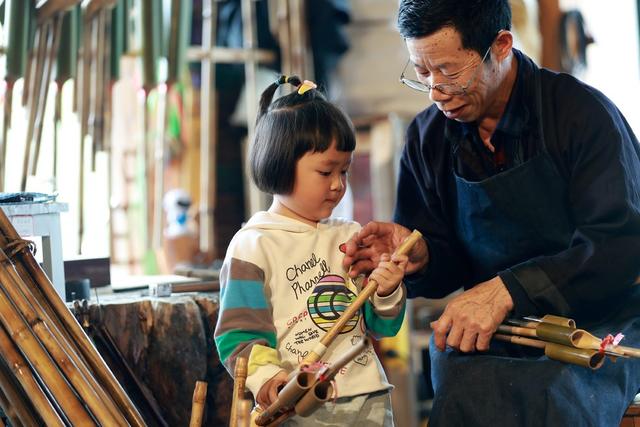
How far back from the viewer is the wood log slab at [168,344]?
2389 millimetres

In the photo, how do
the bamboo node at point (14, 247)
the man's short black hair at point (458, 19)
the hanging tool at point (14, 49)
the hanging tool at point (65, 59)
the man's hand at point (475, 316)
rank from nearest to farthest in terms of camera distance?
1. the bamboo node at point (14, 247)
2. the man's hand at point (475, 316)
3. the man's short black hair at point (458, 19)
4. the hanging tool at point (14, 49)
5. the hanging tool at point (65, 59)

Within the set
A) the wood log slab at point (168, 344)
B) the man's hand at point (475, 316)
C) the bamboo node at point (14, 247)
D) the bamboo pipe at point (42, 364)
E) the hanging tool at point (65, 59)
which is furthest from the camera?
the hanging tool at point (65, 59)

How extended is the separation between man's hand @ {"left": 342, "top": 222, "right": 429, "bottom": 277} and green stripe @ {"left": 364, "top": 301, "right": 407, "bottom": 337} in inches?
3.4

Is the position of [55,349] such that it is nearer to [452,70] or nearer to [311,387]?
[311,387]

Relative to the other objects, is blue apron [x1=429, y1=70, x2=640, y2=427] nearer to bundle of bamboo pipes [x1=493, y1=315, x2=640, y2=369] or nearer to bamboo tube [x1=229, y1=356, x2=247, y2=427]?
bundle of bamboo pipes [x1=493, y1=315, x2=640, y2=369]

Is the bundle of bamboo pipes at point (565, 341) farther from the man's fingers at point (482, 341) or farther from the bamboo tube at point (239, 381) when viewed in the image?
the bamboo tube at point (239, 381)

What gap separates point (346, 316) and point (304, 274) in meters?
0.23

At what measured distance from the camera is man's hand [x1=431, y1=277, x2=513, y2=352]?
206 centimetres

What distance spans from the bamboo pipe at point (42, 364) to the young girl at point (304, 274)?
36 cm

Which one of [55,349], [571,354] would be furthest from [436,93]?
[55,349]

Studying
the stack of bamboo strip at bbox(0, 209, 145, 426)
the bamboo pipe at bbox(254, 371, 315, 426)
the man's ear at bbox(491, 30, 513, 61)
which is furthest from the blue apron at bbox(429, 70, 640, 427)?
the stack of bamboo strip at bbox(0, 209, 145, 426)

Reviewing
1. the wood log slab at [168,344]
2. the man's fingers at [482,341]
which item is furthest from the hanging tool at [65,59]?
the man's fingers at [482,341]

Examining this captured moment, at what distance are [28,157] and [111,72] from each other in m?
0.84

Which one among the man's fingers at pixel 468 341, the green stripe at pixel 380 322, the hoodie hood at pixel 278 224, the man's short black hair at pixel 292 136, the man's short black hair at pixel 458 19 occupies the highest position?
the man's short black hair at pixel 458 19
